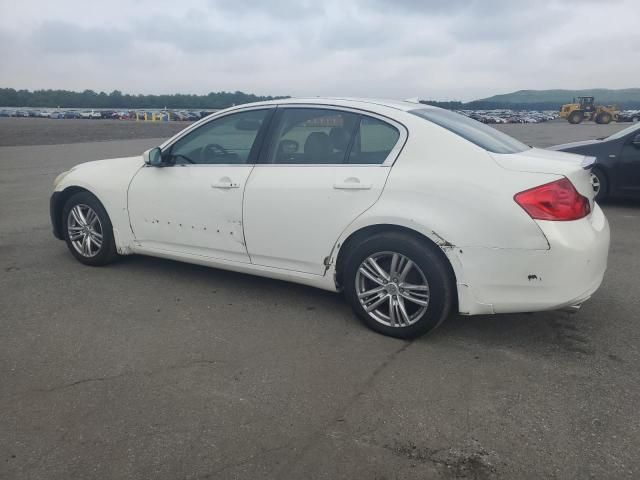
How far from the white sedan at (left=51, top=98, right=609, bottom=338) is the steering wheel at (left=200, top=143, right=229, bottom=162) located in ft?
0.04

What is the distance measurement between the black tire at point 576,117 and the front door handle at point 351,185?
59.9m

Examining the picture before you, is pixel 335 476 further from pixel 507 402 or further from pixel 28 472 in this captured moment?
pixel 28 472

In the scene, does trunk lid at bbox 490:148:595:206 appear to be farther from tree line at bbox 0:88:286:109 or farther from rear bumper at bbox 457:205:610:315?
tree line at bbox 0:88:286:109

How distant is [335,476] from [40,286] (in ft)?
11.8

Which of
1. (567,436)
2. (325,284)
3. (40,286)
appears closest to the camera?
(567,436)

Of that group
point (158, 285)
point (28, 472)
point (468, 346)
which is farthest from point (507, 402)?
point (158, 285)

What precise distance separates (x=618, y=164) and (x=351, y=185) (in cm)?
645

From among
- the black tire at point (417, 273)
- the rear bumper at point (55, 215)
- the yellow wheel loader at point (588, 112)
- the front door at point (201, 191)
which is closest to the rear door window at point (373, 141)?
the black tire at point (417, 273)

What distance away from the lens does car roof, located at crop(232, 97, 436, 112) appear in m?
4.23

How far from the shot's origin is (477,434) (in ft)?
9.09

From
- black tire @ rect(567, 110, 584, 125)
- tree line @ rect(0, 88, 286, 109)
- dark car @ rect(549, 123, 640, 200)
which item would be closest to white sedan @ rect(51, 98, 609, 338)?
dark car @ rect(549, 123, 640, 200)

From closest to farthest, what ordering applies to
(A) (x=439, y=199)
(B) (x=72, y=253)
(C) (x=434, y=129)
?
(A) (x=439, y=199) < (C) (x=434, y=129) < (B) (x=72, y=253)

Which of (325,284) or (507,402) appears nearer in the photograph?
(507,402)

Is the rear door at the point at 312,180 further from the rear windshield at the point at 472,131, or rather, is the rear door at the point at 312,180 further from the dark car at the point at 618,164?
the dark car at the point at 618,164
